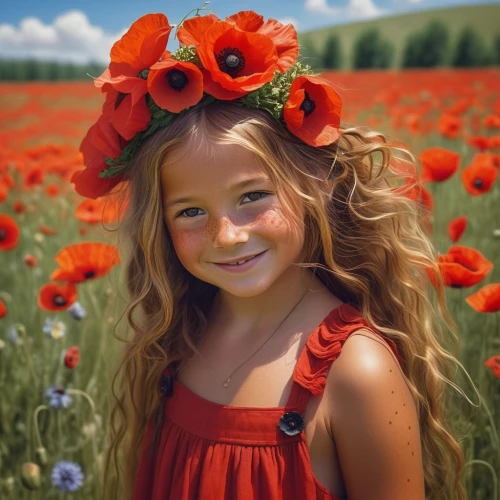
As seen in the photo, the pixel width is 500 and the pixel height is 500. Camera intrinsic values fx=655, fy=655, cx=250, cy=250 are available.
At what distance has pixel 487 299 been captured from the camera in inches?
49.5

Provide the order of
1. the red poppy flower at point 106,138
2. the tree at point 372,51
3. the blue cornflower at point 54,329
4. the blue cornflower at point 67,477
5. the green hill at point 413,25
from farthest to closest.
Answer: the tree at point 372,51
the green hill at point 413,25
the blue cornflower at point 54,329
the blue cornflower at point 67,477
the red poppy flower at point 106,138

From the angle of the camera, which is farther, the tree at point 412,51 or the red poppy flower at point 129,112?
the tree at point 412,51

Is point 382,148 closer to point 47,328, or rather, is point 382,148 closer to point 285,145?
point 285,145

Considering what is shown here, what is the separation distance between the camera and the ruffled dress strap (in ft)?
3.27

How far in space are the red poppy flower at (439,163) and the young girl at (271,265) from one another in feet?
1.78

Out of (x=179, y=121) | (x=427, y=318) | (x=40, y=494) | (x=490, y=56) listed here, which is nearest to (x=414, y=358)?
(x=427, y=318)

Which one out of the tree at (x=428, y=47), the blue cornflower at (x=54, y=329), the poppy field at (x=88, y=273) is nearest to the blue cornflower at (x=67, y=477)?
the poppy field at (x=88, y=273)

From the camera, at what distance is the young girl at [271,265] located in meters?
1.00

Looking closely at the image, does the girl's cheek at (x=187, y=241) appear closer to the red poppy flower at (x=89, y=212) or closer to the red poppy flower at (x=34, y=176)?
the red poppy flower at (x=89, y=212)

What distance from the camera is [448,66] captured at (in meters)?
2.57

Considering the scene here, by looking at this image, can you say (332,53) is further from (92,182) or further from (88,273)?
(92,182)

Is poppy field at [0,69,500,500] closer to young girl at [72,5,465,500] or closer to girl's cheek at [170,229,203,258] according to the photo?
young girl at [72,5,465,500]

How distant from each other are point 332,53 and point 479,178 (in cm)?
120

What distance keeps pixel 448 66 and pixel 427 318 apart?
1.67m
